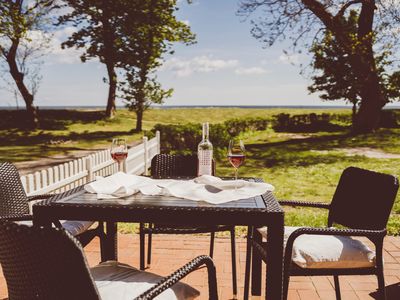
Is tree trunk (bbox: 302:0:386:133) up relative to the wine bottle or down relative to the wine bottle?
up

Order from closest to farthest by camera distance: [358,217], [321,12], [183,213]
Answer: [183,213] → [358,217] → [321,12]

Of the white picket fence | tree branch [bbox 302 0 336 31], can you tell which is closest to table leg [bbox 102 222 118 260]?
the white picket fence

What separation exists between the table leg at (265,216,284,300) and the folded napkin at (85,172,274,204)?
35 cm

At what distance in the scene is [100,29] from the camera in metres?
25.7

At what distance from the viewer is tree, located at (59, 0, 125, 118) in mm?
24469

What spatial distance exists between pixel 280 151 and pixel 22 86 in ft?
55.6

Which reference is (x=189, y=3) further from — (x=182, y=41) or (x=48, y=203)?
(x=48, y=203)

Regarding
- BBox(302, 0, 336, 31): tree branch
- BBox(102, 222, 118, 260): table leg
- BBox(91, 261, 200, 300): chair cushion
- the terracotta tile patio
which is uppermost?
BBox(302, 0, 336, 31): tree branch

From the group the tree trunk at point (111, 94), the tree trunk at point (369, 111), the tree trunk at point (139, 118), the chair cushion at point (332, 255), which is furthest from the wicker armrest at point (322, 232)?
the tree trunk at point (111, 94)

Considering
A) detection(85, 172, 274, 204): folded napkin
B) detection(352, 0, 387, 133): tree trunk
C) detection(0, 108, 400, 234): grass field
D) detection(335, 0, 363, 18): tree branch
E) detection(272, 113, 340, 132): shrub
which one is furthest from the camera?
detection(272, 113, 340, 132): shrub

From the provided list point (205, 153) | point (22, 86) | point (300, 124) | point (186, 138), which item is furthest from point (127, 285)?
point (300, 124)

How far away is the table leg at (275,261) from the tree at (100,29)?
23.5 meters

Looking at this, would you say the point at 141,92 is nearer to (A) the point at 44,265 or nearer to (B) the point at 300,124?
(B) the point at 300,124

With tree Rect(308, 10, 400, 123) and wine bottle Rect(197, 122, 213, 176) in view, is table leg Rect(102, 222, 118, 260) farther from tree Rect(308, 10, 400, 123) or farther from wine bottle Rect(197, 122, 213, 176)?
→ tree Rect(308, 10, 400, 123)
